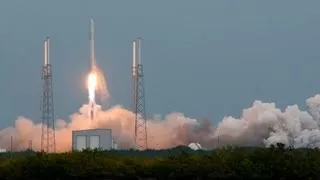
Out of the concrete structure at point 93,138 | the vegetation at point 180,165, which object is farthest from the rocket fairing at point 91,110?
the vegetation at point 180,165

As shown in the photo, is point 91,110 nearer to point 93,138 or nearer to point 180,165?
point 93,138

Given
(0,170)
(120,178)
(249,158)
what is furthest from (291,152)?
(0,170)

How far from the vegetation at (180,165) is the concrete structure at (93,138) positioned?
3800 centimetres

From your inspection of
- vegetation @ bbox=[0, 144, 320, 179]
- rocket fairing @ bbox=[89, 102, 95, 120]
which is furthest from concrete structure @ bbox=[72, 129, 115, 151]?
vegetation @ bbox=[0, 144, 320, 179]

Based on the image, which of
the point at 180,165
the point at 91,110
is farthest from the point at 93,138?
the point at 180,165

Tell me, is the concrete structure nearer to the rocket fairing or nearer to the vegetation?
the rocket fairing

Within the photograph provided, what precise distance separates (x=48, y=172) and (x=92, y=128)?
45.7 m

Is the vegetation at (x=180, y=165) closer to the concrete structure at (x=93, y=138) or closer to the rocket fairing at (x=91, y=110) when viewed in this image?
the concrete structure at (x=93, y=138)

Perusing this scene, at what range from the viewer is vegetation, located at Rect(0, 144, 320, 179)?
121 feet

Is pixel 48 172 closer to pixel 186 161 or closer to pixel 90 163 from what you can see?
pixel 90 163

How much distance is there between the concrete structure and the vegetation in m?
38.0

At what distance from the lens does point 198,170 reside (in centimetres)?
3866

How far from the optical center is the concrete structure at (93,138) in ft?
277

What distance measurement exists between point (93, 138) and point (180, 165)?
152ft
